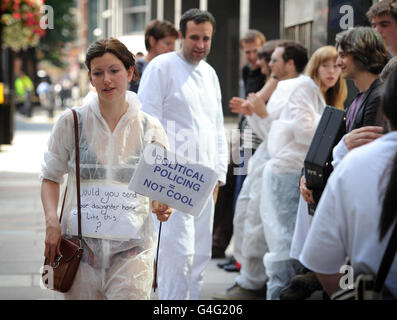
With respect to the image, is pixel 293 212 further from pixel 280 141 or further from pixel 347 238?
pixel 347 238

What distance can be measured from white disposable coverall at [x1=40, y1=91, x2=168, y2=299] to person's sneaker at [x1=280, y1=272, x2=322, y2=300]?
237 centimetres

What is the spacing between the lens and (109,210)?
378cm

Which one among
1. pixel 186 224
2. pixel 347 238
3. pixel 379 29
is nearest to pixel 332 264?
pixel 347 238

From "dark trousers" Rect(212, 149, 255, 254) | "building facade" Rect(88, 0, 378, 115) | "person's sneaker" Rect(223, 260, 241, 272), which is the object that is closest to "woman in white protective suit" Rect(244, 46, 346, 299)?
"building facade" Rect(88, 0, 378, 115)

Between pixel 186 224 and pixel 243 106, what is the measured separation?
122 cm

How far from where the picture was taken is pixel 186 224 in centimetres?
561

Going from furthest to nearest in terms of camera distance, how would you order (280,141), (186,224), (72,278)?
(280,141) → (186,224) → (72,278)

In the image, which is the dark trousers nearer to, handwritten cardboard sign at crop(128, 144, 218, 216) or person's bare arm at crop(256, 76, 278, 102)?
person's bare arm at crop(256, 76, 278, 102)

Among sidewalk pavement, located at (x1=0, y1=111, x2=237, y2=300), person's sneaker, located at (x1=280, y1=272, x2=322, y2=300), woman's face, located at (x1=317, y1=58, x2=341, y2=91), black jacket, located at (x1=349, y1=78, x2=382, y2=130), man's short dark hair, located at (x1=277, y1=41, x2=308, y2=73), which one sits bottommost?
sidewalk pavement, located at (x1=0, y1=111, x2=237, y2=300)

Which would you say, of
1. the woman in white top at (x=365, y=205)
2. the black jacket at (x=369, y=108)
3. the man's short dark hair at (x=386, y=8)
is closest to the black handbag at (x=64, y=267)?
the woman in white top at (x=365, y=205)

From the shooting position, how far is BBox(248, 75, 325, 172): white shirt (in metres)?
5.95

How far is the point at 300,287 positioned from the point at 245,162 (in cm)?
190

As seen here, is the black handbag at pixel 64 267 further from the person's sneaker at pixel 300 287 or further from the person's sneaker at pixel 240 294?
the person's sneaker at pixel 240 294

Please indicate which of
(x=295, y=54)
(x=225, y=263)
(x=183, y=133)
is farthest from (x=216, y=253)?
(x=183, y=133)
